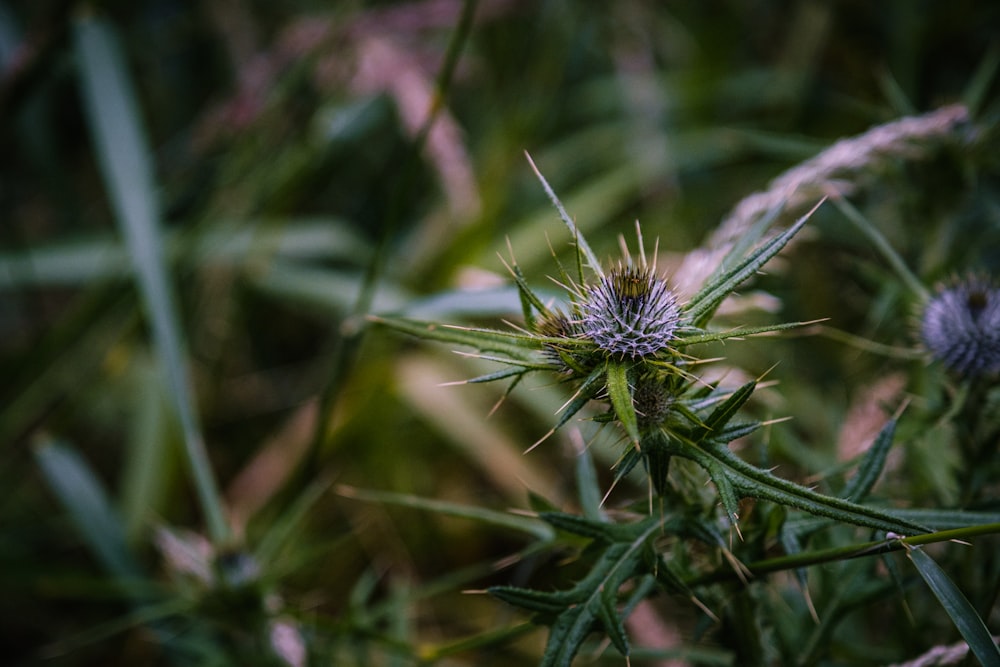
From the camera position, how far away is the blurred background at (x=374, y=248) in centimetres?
131

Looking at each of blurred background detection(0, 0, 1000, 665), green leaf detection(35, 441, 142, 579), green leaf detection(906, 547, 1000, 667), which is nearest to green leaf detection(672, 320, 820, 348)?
green leaf detection(906, 547, 1000, 667)

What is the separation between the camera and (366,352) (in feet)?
5.93

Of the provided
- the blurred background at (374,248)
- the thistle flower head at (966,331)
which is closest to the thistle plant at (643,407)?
the thistle flower head at (966,331)

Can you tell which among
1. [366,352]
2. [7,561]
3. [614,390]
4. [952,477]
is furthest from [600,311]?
[366,352]

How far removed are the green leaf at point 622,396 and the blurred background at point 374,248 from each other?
475 mm

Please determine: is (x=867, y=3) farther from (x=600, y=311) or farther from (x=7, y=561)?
(x=7, y=561)

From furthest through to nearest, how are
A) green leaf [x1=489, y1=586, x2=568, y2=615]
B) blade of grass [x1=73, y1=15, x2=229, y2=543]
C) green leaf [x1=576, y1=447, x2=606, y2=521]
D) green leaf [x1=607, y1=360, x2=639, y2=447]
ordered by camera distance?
blade of grass [x1=73, y1=15, x2=229, y2=543] → green leaf [x1=576, y1=447, x2=606, y2=521] → green leaf [x1=489, y1=586, x2=568, y2=615] → green leaf [x1=607, y1=360, x2=639, y2=447]

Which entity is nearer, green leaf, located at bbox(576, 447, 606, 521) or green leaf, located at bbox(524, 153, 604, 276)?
green leaf, located at bbox(524, 153, 604, 276)

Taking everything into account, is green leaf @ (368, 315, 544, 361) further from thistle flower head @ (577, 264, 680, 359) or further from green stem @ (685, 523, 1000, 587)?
green stem @ (685, 523, 1000, 587)

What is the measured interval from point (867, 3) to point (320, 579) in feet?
7.13

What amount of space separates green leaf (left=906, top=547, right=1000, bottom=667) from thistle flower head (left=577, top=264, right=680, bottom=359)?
0.25 meters

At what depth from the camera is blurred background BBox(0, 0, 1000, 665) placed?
4.31 feet

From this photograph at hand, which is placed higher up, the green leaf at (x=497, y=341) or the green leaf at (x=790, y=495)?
the green leaf at (x=497, y=341)

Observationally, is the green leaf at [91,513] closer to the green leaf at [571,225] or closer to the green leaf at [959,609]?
the green leaf at [571,225]
